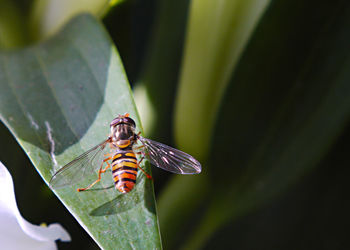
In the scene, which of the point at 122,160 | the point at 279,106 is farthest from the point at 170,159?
the point at 279,106

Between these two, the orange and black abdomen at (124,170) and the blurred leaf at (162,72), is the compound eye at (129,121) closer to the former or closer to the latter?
the orange and black abdomen at (124,170)

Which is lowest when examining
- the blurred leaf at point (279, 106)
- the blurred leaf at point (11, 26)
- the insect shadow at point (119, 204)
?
the insect shadow at point (119, 204)

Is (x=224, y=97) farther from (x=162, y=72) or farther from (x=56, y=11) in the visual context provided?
(x=56, y=11)

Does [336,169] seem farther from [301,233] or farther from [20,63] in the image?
[20,63]

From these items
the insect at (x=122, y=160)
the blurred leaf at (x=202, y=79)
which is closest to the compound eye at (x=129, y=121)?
the insect at (x=122, y=160)

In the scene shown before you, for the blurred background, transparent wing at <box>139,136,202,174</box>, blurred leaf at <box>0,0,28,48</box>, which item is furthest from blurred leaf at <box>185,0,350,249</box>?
blurred leaf at <box>0,0,28,48</box>

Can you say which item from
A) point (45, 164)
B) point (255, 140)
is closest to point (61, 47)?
point (45, 164)

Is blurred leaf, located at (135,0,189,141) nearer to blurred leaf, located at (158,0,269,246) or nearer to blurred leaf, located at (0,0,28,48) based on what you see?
blurred leaf, located at (158,0,269,246)
